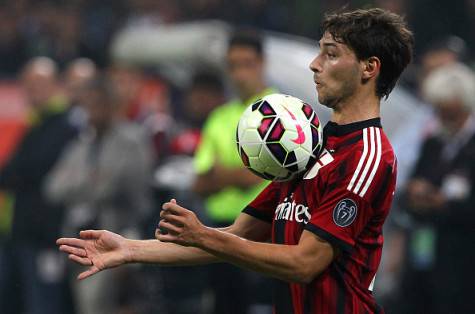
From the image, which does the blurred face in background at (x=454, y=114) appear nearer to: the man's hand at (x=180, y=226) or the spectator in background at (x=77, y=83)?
the spectator in background at (x=77, y=83)

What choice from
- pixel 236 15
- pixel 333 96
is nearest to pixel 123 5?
pixel 236 15

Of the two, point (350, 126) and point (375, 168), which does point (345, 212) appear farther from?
point (350, 126)

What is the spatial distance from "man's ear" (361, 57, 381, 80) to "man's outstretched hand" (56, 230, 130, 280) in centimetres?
111

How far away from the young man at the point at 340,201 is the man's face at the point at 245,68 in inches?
128

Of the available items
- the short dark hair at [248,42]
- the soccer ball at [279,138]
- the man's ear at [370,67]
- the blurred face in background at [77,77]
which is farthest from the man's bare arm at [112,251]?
the blurred face in background at [77,77]

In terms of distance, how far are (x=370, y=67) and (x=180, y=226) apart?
0.99 m

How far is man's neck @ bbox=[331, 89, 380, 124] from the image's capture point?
413 centimetres

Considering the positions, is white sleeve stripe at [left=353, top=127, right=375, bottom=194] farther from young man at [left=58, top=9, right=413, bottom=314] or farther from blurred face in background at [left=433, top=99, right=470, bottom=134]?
blurred face in background at [left=433, top=99, right=470, bottom=134]

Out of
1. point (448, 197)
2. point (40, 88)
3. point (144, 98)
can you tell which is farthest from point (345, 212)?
point (144, 98)

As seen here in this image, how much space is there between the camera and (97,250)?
409cm

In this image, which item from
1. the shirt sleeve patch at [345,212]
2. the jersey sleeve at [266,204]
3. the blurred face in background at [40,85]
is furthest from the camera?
the blurred face in background at [40,85]

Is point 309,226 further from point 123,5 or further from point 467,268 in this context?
point 123,5

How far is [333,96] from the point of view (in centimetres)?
413

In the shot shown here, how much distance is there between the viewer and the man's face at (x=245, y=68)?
7441 mm
